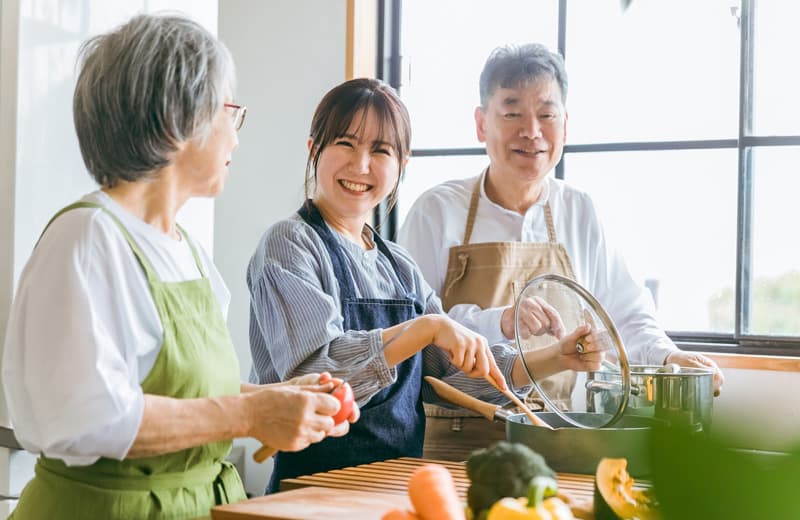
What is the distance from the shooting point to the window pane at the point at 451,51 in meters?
3.20

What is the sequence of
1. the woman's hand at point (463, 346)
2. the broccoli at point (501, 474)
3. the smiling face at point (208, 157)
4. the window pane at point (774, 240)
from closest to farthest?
1. the broccoli at point (501, 474)
2. the smiling face at point (208, 157)
3. the woman's hand at point (463, 346)
4. the window pane at point (774, 240)

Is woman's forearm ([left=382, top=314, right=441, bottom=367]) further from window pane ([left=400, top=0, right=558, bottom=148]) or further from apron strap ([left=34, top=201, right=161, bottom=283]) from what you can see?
window pane ([left=400, top=0, right=558, bottom=148])

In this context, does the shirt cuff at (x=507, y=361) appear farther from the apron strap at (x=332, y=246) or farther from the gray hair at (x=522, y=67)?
the gray hair at (x=522, y=67)

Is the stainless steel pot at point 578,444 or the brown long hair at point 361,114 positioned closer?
the stainless steel pot at point 578,444

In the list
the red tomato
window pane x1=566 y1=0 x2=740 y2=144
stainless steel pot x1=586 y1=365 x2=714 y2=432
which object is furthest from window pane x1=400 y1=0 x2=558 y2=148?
the red tomato

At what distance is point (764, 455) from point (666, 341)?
1.85 metres

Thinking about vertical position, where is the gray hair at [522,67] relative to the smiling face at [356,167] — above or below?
above

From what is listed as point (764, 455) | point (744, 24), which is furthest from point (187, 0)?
point (764, 455)

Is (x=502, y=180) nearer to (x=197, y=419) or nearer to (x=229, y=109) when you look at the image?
(x=229, y=109)

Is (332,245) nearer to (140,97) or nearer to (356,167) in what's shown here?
(356,167)

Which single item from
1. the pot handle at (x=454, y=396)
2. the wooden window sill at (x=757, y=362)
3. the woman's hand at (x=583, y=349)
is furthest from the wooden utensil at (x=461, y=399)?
the wooden window sill at (x=757, y=362)

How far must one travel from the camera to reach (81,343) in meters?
0.96

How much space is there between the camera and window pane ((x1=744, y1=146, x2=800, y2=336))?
111 inches

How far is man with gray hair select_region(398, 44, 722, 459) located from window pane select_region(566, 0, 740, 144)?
3.06 feet
